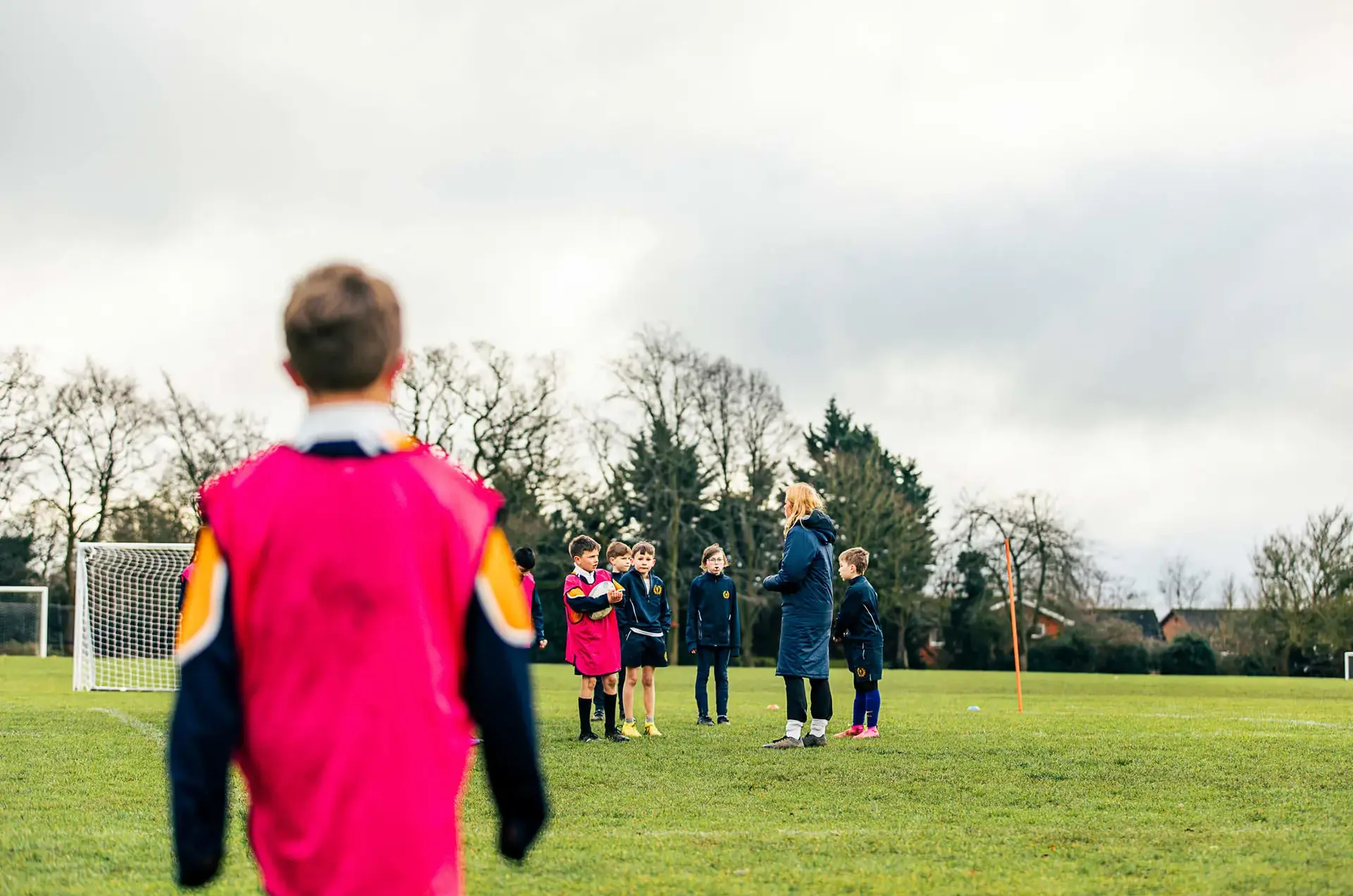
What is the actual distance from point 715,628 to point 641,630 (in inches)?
80.0

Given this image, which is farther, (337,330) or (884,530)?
(884,530)

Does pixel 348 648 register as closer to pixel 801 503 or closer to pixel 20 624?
pixel 801 503

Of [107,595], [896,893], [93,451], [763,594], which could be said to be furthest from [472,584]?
[763,594]

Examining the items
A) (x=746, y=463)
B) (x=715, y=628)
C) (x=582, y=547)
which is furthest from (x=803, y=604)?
(x=746, y=463)

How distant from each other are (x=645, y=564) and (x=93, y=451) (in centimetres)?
4031

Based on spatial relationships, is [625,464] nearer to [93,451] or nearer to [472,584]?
[93,451]

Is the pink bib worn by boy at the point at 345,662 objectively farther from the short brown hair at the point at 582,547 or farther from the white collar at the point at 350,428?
the short brown hair at the point at 582,547

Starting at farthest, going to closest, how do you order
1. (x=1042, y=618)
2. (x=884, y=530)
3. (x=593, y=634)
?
(x=1042, y=618) < (x=884, y=530) < (x=593, y=634)

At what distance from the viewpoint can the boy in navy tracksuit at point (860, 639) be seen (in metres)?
13.2

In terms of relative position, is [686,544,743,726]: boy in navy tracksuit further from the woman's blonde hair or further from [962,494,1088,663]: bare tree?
[962,494,1088,663]: bare tree

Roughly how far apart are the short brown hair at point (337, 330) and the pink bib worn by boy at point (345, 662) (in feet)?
0.58

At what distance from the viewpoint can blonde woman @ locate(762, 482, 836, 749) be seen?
11.3 m

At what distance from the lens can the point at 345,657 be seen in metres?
2.39

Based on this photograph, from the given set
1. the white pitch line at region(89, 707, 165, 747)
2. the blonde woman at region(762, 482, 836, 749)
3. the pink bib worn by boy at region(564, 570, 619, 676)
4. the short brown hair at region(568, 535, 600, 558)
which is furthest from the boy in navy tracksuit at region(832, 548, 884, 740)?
the white pitch line at region(89, 707, 165, 747)
